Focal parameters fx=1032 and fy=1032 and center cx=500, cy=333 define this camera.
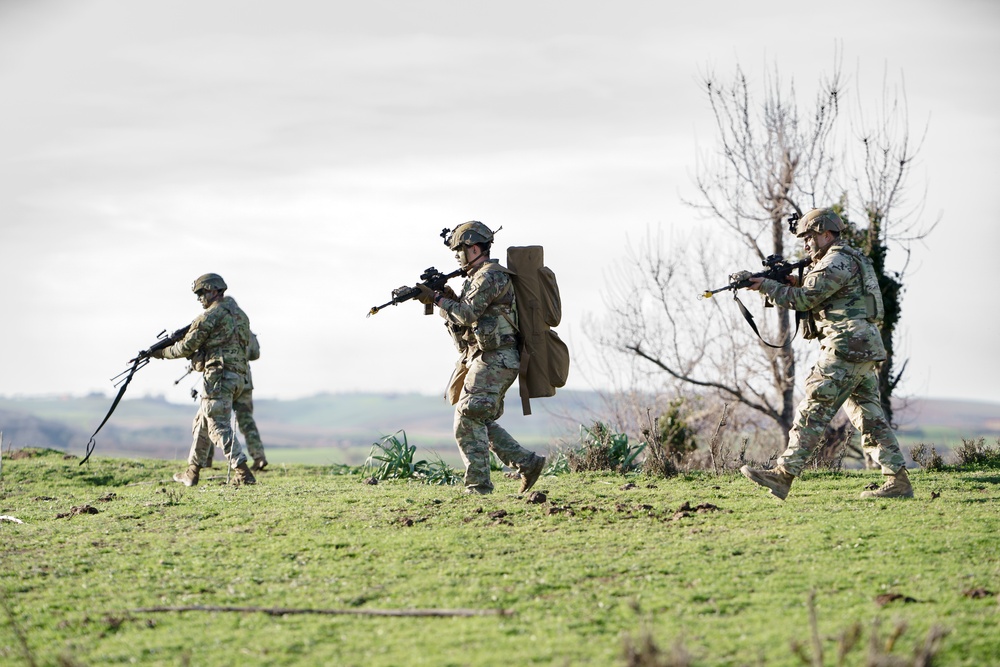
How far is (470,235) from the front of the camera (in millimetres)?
10445

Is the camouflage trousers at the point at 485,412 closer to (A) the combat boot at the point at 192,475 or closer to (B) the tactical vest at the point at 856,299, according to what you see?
(B) the tactical vest at the point at 856,299

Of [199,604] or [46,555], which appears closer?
[199,604]

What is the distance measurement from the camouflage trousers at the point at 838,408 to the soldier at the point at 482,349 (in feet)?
8.43

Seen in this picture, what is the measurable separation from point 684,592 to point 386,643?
212 cm

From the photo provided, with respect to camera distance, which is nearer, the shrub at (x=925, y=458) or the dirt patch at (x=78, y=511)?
the dirt patch at (x=78, y=511)

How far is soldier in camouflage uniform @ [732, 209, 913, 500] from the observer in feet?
31.0

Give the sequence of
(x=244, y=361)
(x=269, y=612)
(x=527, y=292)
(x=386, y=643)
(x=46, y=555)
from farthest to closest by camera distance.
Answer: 1. (x=244, y=361)
2. (x=527, y=292)
3. (x=46, y=555)
4. (x=269, y=612)
5. (x=386, y=643)

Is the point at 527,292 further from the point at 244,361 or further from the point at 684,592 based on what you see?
the point at 244,361

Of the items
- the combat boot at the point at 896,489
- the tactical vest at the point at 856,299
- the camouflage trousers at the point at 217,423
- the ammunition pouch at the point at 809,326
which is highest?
the tactical vest at the point at 856,299

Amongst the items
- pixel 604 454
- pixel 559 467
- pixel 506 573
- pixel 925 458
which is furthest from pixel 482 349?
pixel 925 458

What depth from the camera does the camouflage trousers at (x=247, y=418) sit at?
14969 millimetres

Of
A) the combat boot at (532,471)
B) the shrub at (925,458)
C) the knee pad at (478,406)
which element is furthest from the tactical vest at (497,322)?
the shrub at (925,458)

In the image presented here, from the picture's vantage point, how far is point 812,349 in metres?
22.7

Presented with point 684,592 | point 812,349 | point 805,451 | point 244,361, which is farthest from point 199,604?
point 812,349
